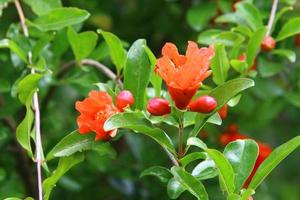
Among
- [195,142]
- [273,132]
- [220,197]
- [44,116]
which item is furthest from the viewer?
[273,132]

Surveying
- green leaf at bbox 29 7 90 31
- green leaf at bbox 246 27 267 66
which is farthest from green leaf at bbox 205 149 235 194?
green leaf at bbox 29 7 90 31

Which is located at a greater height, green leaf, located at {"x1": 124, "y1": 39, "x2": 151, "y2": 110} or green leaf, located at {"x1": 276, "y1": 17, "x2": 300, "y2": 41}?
green leaf, located at {"x1": 124, "y1": 39, "x2": 151, "y2": 110}

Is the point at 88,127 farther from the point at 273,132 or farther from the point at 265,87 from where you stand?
the point at 273,132

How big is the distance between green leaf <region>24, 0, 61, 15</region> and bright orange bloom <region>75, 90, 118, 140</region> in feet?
1.54

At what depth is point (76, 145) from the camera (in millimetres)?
1293

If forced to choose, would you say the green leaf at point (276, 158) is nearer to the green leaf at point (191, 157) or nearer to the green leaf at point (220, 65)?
the green leaf at point (191, 157)

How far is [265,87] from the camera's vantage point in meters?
2.15

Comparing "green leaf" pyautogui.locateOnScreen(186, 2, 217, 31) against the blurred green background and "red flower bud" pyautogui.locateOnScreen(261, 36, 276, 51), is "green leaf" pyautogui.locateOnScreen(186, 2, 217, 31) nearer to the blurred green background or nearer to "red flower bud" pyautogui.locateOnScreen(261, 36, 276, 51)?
the blurred green background

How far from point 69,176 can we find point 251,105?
2.06 ft

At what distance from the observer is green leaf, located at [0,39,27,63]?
147cm

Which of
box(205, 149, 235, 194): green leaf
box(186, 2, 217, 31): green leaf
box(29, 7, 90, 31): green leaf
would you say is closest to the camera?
box(205, 149, 235, 194): green leaf

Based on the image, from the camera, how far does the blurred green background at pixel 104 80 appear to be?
1.87 m

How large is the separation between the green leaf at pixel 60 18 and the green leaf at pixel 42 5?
0.14ft

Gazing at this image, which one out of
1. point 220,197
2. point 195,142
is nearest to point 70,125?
point 220,197
